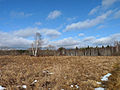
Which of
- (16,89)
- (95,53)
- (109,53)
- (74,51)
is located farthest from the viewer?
(74,51)

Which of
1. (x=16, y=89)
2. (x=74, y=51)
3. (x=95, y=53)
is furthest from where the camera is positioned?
(x=74, y=51)

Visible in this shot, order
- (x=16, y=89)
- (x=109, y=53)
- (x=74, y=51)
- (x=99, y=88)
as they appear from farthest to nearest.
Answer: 1. (x=74, y=51)
2. (x=109, y=53)
3. (x=99, y=88)
4. (x=16, y=89)

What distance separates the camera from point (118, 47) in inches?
1172

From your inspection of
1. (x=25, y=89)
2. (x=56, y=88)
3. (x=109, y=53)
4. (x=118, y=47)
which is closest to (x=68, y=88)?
(x=56, y=88)

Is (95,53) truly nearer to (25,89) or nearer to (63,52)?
(63,52)

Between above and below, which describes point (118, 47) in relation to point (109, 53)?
above

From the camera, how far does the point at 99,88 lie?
2924 millimetres

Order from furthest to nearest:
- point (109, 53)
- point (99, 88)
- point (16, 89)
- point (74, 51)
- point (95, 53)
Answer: point (74, 51)
point (95, 53)
point (109, 53)
point (99, 88)
point (16, 89)

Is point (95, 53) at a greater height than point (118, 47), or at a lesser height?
lesser

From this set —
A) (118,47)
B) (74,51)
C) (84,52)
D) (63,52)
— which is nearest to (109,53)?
(118,47)

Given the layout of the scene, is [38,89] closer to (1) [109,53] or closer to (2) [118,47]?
(1) [109,53]

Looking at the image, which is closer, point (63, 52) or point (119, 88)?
point (119, 88)

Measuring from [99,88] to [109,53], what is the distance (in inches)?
Answer: 1216

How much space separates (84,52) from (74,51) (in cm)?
394
